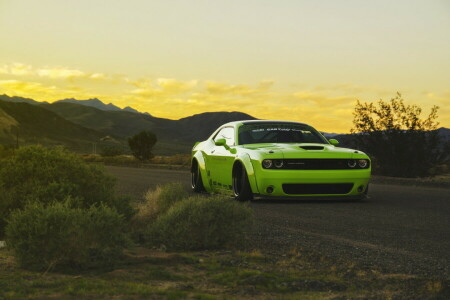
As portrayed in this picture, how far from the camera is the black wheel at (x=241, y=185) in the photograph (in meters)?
12.3

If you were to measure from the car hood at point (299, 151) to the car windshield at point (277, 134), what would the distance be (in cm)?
55

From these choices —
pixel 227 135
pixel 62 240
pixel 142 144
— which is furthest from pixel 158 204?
pixel 142 144

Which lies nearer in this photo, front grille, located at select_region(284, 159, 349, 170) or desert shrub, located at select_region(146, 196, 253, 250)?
desert shrub, located at select_region(146, 196, 253, 250)

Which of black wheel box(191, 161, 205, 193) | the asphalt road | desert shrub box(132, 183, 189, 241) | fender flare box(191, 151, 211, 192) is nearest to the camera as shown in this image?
the asphalt road

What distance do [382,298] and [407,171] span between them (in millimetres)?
20931

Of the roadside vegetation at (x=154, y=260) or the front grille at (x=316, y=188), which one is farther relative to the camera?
the front grille at (x=316, y=188)

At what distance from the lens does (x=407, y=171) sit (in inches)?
1019

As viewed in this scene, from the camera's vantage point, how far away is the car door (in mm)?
13008

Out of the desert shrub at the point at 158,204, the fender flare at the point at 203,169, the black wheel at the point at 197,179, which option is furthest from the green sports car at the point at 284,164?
the desert shrub at the point at 158,204

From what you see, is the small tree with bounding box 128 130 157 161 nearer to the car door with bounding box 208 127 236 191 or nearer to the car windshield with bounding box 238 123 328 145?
the car door with bounding box 208 127 236 191

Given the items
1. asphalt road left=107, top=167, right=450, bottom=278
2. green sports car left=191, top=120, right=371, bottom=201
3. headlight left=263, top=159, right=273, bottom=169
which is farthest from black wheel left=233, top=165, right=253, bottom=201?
headlight left=263, top=159, right=273, bottom=169

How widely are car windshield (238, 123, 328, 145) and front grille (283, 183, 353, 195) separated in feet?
4.52

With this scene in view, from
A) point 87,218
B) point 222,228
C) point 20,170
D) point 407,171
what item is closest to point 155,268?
point 87,218

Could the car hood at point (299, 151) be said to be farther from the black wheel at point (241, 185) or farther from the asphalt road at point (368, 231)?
the asphalt road at point (368, 231)
